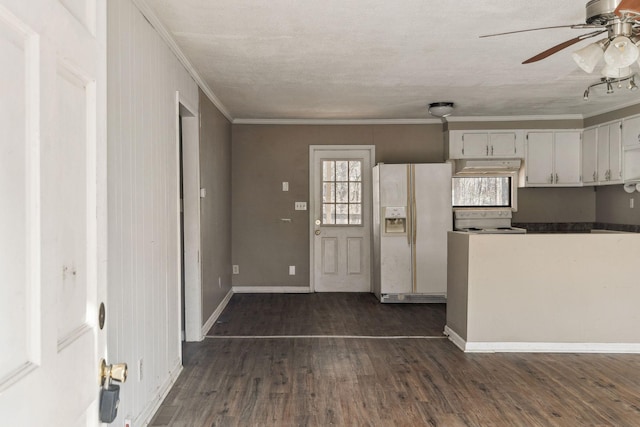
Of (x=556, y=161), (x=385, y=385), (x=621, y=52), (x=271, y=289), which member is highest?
(x=621, y=52)

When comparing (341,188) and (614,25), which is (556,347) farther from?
(341,188)

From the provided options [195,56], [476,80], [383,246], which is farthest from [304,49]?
[383,246]

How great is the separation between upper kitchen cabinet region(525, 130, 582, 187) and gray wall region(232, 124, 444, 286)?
1202 mm

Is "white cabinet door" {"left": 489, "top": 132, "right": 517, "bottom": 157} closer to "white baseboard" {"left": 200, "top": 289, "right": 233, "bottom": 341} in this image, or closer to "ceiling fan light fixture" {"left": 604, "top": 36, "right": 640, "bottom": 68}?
"white baseboard" {"left": 200, "top": 289, "right": 233, "bottom": 341}

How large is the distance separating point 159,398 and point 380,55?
293 centimetres

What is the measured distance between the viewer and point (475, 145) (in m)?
6.55

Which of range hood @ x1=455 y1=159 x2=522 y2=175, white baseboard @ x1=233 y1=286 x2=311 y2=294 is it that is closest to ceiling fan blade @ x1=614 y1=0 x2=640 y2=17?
range hood @ x1=455 y1=159 x2=522 y2=175

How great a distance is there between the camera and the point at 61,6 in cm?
92

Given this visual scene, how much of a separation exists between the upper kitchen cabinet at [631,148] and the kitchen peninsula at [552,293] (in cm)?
184

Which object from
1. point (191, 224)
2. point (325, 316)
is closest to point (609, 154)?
point (325, 316)

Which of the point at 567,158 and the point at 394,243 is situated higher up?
the point at 567,158

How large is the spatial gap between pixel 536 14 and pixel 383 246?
3.70m

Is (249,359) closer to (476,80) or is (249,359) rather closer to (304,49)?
(304,49)

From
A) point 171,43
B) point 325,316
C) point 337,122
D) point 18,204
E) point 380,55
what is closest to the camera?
point 18,204
